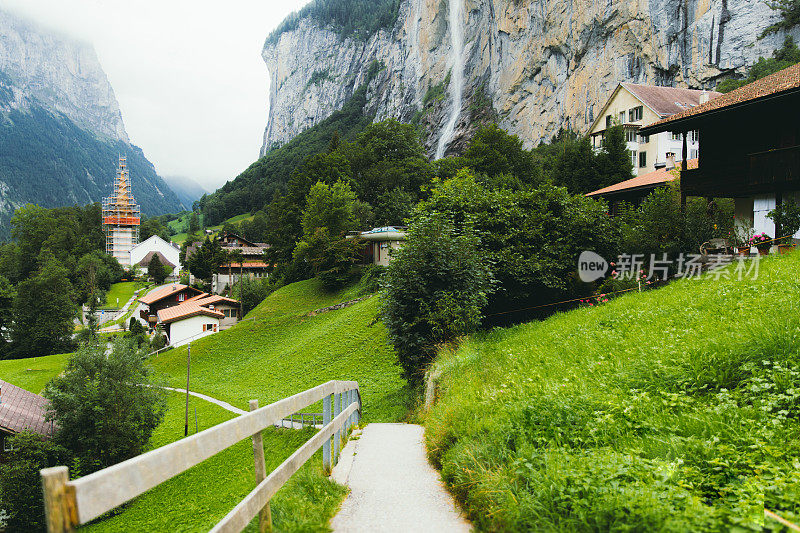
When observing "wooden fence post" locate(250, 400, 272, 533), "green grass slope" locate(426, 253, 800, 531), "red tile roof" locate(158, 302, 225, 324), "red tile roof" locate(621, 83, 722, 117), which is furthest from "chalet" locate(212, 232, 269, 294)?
"wooden fence post" locate(250, 400, 272, 533)

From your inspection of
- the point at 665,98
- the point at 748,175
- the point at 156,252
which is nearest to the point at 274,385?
the point at 748,175

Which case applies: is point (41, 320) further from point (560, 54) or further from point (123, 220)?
point (560, 54)

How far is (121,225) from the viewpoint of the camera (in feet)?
455

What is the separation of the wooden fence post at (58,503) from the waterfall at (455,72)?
102 metres

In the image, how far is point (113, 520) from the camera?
61.8 ft

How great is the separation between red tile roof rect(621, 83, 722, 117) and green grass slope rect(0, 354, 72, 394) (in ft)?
220

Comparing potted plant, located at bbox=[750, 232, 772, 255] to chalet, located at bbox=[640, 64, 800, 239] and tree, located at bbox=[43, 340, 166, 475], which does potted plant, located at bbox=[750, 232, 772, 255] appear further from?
tree, located at bbox=[43, 340, 166, 475]

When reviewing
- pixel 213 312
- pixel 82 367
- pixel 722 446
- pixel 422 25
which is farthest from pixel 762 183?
pixel 422 25

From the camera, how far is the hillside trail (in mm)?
4125

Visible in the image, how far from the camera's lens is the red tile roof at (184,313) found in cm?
5506

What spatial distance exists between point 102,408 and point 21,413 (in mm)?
5733

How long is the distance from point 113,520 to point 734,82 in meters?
72.9

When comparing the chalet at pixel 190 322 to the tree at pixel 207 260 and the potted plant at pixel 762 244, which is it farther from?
the potted plant at pixel 762 244

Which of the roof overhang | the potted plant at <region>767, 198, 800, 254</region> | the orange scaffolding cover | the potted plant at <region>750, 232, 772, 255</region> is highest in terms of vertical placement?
the orange scaffolding cover
